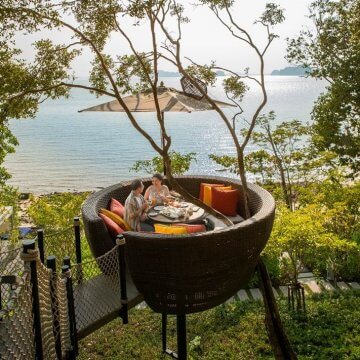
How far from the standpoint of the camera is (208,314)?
8.47 metres

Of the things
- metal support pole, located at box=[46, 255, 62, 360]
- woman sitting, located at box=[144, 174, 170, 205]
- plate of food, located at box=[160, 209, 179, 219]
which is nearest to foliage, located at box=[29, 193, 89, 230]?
woman sitting, located at box=[144, 174, 170, 205]

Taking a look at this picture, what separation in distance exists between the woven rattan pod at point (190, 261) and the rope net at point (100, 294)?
275 millimetres

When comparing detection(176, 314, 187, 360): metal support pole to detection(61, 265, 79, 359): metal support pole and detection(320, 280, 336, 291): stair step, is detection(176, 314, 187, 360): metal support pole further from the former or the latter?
detection(320, 280, 336, 291): stair step

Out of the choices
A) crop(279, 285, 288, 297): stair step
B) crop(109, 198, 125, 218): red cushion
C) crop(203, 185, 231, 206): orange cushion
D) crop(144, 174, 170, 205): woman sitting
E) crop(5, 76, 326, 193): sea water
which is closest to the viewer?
crop(109, 198, 125, 218): red cushion

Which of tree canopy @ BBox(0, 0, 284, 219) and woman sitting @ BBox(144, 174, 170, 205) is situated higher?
→ tree canopy @ BBox(0, 0, 284, 219)

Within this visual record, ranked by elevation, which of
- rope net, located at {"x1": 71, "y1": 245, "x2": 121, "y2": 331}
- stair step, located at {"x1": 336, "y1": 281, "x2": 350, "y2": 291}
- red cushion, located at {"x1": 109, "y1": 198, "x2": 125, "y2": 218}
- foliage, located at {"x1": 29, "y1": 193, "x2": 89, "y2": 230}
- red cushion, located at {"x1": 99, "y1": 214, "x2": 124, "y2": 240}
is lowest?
stair step, located at {"x1": 336, "y1": 281, "x2": 350, "y2": 291}

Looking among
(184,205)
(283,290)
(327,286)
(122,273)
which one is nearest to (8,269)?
(122,273)

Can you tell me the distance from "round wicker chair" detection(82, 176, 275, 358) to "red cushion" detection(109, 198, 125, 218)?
1.22m

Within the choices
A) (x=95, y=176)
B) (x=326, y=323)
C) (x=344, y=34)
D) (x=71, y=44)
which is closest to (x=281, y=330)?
(x=326, y=323)

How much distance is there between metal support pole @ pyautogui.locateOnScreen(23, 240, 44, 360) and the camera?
3.25 m

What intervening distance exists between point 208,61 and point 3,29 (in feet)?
9.92

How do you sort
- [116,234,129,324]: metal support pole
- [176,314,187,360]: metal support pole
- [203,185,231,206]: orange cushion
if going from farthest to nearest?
[203,185,231,206]: orange cushion → [176,314,187,360]: metal support pole → [116,234,129,324]: metal support pole

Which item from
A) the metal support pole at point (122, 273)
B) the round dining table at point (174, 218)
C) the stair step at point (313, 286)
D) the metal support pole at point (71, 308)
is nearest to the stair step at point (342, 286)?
the stair step at point (313, 286)

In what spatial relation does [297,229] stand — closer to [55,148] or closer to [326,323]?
[326,323]
